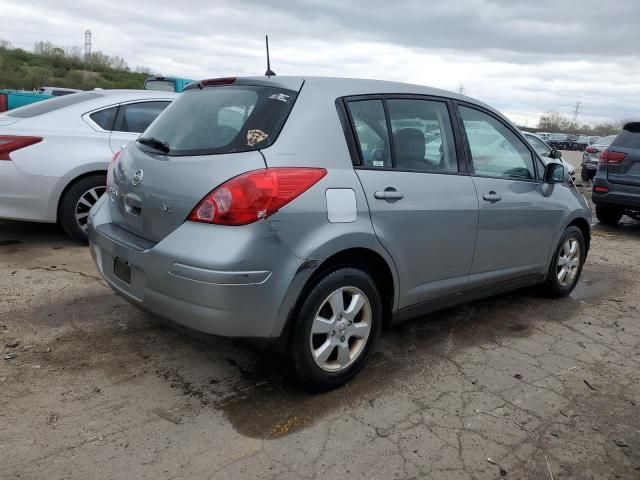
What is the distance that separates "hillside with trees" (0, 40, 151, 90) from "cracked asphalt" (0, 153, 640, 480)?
5299cm

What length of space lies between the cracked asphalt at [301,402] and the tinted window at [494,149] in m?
1.17

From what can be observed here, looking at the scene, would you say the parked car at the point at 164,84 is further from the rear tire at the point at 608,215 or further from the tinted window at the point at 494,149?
the tinted window at the point at 494,149

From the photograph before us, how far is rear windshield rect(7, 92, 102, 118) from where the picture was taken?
17.9 feet

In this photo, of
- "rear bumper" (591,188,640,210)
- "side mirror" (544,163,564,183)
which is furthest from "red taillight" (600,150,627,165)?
"side mirror" (544,163,564,183)

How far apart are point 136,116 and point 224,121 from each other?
3.16m

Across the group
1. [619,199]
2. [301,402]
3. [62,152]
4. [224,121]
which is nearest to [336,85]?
[224,121]

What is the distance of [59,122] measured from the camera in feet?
17.5

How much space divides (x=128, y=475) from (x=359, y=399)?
124 centimetres

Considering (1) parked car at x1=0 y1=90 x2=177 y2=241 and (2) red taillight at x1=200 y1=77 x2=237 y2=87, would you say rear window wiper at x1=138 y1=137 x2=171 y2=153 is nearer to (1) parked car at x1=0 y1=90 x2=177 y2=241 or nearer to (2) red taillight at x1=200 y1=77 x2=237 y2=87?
(2) red taillight at x1=200 y1=77 x2=237 y2=87

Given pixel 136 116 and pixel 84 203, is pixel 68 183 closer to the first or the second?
pixel 84 203

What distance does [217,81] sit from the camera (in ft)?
11.2

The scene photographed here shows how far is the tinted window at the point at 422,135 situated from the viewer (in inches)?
132

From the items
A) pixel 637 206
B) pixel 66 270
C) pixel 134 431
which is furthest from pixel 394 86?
pixel 637 206

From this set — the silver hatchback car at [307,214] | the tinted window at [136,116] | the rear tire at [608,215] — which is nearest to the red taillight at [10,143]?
the tinted window at [136,116]
